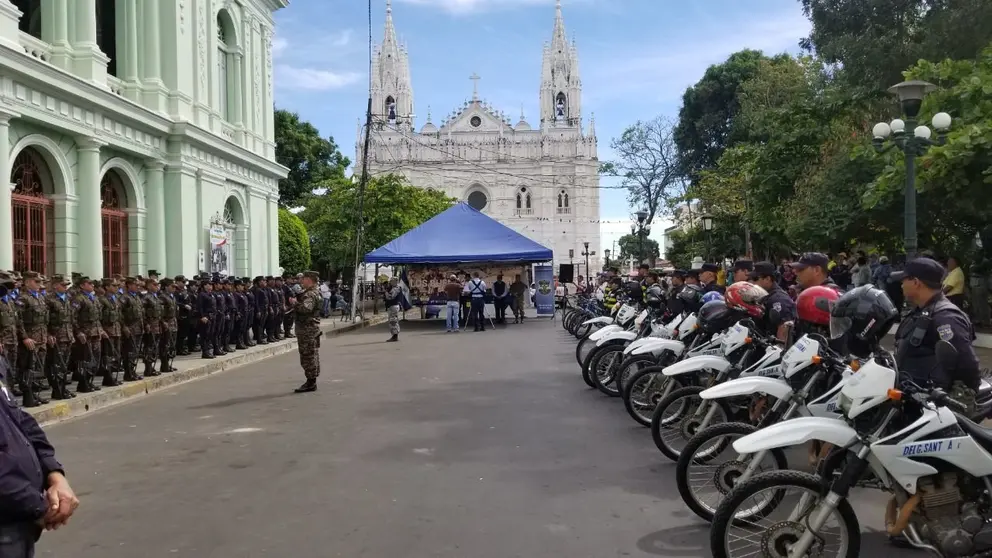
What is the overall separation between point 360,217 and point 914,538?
25.3 m

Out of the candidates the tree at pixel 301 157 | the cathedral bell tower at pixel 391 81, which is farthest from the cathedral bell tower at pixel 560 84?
the tree at pixel 301 157

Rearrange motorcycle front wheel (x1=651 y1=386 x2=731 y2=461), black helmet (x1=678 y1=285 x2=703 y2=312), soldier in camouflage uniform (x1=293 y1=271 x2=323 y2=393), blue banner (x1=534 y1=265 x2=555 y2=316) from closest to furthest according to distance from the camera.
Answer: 1. motorcycle front wheel (x1=651 y1=386 x2=731 y2=461)
2. black helmet (x1=678 y1=285 x2=703 y2=312)
3. soldier in camouflage uniform (x1=293 y1=271 x2=323 y2=393)
4. blue banner (x1=534 y1=265 x2=555 y2=316)

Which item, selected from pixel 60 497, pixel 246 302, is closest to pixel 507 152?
pixel 246 302

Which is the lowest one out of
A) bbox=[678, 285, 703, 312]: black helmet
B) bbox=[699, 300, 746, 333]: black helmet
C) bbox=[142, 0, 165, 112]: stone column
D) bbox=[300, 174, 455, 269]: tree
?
bbox=[699, 300, 746, 333]: black helmet

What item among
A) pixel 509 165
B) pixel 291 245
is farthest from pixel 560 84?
pixel 291 245

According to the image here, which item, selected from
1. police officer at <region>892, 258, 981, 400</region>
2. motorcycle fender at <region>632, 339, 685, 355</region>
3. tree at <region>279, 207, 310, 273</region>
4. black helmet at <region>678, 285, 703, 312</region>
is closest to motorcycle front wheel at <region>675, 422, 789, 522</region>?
police officer at <region>892, 258, 981, 400</region>

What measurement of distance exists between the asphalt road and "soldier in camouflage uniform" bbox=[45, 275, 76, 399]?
81 centimetres

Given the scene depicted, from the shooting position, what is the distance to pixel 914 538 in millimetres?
4207

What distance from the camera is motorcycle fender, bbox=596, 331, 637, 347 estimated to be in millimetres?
10344

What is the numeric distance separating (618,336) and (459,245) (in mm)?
17172

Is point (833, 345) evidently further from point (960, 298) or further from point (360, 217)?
point (360, 217)

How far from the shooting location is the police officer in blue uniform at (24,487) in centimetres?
267

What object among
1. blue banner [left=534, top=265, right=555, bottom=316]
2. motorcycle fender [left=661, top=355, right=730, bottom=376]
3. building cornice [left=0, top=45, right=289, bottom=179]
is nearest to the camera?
motorcycle fender [left=661, top=355, right=730, bottom=376]

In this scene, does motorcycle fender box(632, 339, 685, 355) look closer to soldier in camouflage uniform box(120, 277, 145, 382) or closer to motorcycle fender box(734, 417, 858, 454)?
motorcycle fender box(734, 417, 858, 454)
